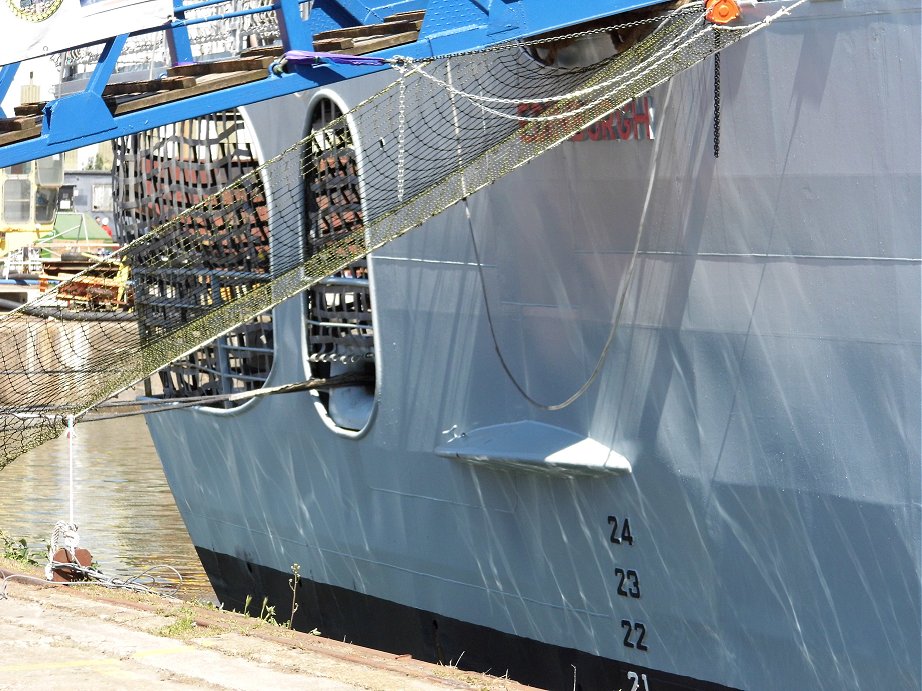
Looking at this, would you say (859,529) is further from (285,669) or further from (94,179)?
(94,179)

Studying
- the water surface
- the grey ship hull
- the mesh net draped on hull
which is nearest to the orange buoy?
the mesh net draped on hull

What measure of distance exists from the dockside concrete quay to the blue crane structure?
7.40 feet

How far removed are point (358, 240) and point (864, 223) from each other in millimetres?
2616

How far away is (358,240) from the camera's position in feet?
23.0

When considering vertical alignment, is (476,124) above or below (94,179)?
above

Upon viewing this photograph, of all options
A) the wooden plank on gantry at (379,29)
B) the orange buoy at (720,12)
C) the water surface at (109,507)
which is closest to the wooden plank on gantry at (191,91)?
the wooden plank on gantry at (379,29)

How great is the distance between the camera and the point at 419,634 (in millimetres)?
8805

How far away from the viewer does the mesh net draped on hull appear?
613 centimetres

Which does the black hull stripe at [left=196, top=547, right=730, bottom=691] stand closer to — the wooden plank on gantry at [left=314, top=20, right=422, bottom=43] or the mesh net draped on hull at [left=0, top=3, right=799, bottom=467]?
the mesh net draped on hull at [left=0, top=3, right=799, bottom=467]

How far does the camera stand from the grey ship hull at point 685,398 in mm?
5809

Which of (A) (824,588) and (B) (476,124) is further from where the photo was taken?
(B) (476,124)

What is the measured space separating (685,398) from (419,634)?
3081mm

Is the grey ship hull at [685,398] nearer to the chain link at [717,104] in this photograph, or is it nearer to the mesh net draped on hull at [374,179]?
the chain link at [717,104]

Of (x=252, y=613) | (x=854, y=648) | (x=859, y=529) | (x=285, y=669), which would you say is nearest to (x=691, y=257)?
(x=859, y=529)
